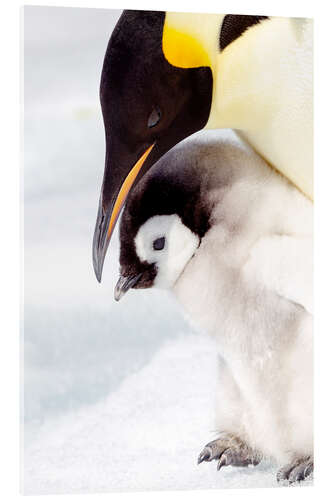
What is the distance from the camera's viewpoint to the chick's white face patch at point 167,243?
258cm

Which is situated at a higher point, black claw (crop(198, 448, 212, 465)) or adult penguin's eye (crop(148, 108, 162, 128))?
adult penguin's eye (crop(148, 108, 162, 128))

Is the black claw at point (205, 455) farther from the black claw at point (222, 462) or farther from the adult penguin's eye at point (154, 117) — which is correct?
the adult penguin's eye at point (154, 117)

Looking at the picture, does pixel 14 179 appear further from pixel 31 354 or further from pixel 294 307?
pixel 294 307

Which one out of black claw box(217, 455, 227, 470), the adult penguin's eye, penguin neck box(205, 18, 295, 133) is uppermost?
penguin neck box(205, 18, 295, 133)

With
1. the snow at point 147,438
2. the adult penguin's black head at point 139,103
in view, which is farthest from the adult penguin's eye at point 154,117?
the snow at point 147,438

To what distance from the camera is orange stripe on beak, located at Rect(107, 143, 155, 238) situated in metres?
2.47

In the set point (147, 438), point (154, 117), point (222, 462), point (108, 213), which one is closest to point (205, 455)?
point (222, 462)

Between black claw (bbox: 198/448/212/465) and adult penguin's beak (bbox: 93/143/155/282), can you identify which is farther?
black claw (bbox: 198/448/212/465)

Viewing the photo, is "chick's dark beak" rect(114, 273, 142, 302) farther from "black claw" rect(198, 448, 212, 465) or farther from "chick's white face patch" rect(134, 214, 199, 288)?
"black claw" rect(198, 448, 212, 465)

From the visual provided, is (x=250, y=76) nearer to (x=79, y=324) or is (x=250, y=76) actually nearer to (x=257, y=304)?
(x=257, y=304)

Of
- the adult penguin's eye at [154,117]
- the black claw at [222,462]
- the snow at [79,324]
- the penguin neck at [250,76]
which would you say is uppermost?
the penguin neck at [250,76]

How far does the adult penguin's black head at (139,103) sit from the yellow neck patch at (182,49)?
0.04 feet

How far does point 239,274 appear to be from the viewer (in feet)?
8.56

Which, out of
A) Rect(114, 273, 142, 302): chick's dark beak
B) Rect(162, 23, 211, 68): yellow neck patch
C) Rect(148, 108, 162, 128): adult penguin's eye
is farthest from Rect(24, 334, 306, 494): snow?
Rect(162, 23, 211, 68): yellow neck patch
